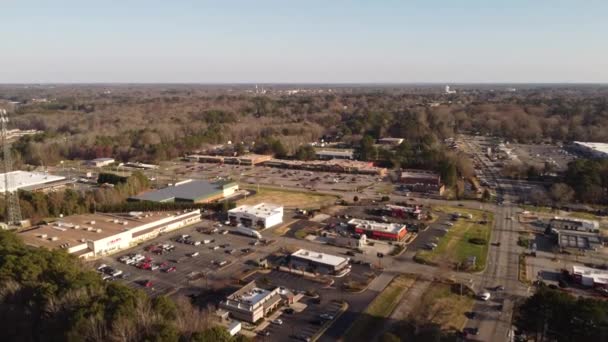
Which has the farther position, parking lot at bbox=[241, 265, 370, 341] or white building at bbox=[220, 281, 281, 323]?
white building at bbox=[220, 281, 281, 323]

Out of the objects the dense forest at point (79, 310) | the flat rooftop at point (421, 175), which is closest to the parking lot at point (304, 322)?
the dense forest at point (79, 310)

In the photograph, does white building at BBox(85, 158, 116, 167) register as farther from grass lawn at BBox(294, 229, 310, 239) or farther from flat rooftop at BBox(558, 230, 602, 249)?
flat rooftop at BBox(558, 230, 602, 249)

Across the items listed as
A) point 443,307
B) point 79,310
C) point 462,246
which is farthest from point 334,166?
point 79,310

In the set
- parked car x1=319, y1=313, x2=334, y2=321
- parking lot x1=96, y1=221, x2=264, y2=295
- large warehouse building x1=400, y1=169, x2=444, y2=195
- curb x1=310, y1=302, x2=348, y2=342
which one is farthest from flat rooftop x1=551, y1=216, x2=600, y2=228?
parking lot x1=96, y1=221, x2=264, y2=295

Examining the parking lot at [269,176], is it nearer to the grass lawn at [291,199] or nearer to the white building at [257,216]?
the grass lawn at [291,199]

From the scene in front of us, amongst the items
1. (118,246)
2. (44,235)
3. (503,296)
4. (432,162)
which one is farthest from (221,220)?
(432,162)

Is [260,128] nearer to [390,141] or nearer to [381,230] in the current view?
[390,141]
